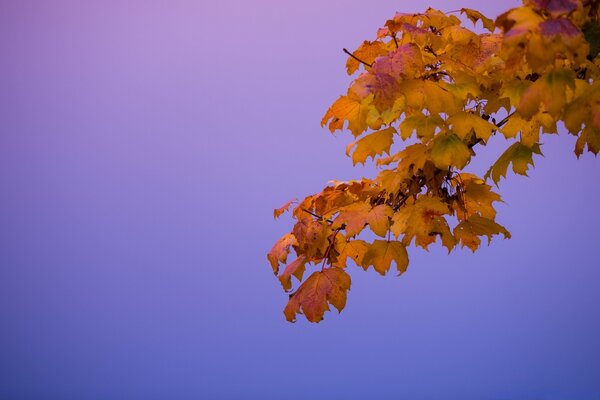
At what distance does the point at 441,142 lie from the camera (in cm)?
127

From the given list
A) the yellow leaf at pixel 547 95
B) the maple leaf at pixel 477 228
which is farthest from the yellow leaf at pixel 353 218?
the yellow leaf at pixel 547 95

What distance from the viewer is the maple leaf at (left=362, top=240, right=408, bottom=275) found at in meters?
1.35

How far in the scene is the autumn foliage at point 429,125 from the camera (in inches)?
43.0

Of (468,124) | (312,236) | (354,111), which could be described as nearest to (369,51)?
(354,111)

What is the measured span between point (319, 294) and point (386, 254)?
0.17m

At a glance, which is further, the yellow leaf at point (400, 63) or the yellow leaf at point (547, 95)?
the yellow leaf at point (400, 63)

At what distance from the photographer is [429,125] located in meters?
1.26

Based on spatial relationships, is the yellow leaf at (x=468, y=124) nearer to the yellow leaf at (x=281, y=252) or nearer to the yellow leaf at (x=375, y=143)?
the yellow leaf at (x=375, y=143)

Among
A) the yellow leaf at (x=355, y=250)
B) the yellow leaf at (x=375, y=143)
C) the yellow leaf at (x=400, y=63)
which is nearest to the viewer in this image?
the yellow leaf at (x=400, y=63)

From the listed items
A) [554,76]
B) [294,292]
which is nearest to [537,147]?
[554,76]

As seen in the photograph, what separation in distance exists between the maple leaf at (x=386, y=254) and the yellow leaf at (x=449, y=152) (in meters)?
0.20

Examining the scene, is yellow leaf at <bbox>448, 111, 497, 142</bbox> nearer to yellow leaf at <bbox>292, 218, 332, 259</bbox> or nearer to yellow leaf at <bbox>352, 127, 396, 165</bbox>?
yellow leaf at <bbox>352, 127, 396, 165</bbox>

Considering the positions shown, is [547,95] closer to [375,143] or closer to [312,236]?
[375,143]

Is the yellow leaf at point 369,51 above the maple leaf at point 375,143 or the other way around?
above
